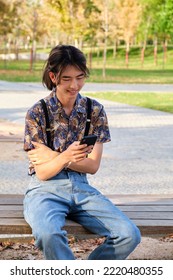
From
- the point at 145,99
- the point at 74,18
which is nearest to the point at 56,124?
the point at 145,99

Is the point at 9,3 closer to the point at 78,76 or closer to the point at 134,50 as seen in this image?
the point at 134,50

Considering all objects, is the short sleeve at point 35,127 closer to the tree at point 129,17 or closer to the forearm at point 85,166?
the forearm at point 85,166

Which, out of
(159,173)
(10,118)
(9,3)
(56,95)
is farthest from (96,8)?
(56,95)

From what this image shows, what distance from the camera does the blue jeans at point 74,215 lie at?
382 centimetres

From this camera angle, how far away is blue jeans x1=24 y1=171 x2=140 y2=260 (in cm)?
382

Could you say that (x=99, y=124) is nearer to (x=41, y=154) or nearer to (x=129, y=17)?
(x=41, y=154)

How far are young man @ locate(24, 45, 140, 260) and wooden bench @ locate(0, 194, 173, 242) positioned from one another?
0.09 m

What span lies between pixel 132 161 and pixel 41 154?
603 cm

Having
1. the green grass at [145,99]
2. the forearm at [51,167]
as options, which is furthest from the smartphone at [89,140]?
the green grass at [145,99]

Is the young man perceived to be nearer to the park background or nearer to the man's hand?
the man's hand

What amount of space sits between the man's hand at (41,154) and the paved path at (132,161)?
382 centimetres

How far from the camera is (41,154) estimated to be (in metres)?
4.12
